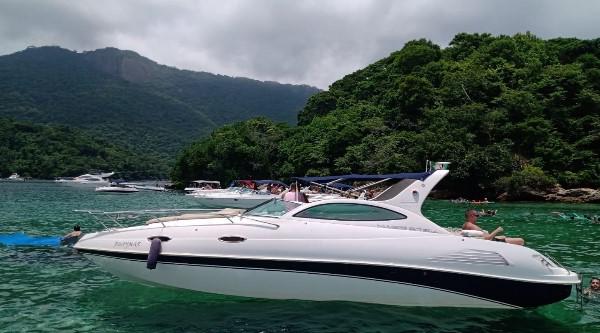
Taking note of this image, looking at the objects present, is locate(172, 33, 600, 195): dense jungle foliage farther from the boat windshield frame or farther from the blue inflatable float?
the boat windshield frame

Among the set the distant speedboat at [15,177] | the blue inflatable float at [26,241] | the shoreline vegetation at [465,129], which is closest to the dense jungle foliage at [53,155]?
the distant speedboat at [15,177]

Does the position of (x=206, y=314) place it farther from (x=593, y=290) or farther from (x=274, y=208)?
(x=593, y=290)

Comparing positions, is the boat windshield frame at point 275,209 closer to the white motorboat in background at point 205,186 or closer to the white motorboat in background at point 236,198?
the white motorboat in background at point 236,198

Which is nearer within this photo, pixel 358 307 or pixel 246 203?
pixel 358 307

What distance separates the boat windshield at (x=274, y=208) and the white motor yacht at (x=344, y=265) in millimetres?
589

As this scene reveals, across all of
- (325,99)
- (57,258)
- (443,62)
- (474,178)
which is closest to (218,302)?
(57,258)

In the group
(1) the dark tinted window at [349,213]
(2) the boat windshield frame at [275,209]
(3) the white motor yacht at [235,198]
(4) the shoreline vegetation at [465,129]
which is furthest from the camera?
(4) the shoreline vegetation at [465,129]

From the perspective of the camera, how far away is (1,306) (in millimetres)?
9609

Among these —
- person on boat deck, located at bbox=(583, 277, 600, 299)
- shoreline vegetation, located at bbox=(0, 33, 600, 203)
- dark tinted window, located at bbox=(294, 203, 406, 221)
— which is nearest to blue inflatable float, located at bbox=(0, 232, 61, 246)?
dark tinted window, located at bbox=(294, 203, 406, 221)

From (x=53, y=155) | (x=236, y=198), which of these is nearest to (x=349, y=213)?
(x=236, y=198)

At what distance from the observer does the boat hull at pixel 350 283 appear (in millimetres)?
9031

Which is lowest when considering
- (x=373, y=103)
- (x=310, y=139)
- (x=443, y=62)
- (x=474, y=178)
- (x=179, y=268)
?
(x=179, y=268)

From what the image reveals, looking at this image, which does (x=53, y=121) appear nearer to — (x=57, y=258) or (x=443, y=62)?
(x=443, y=62)

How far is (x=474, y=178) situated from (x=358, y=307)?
53110 millimetres
